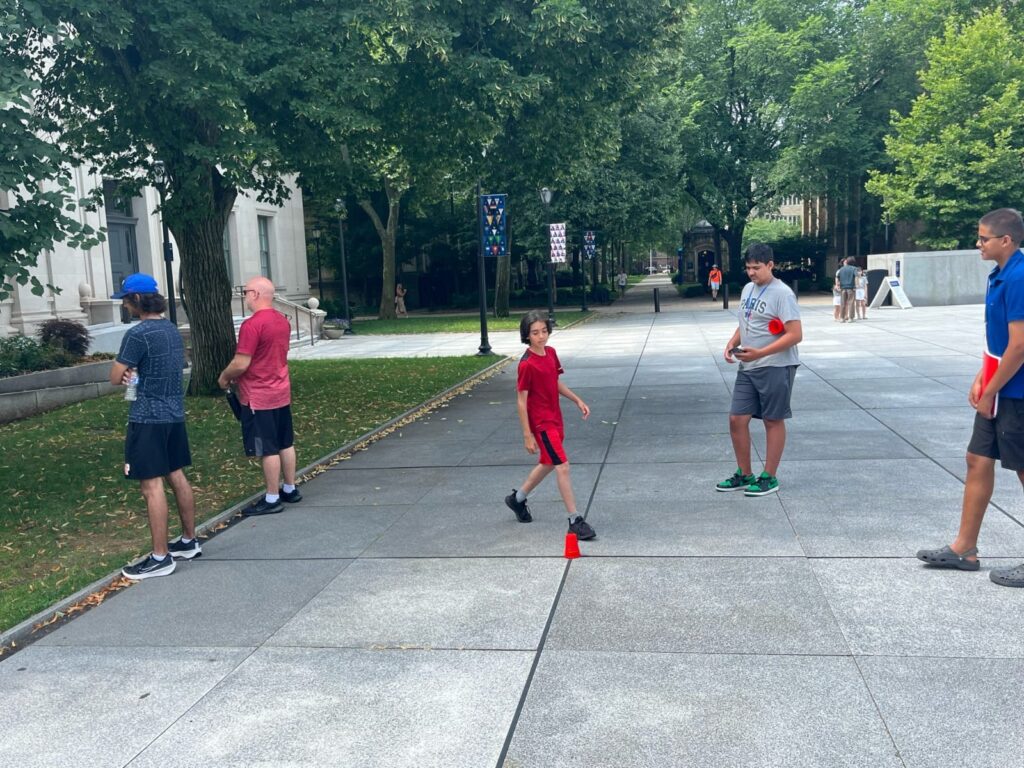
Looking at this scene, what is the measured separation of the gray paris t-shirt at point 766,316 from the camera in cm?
658

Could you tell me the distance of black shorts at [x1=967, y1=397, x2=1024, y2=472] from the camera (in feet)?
15.2

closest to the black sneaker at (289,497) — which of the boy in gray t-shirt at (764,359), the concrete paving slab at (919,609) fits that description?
the boy in gray t-shirt at (764,359)

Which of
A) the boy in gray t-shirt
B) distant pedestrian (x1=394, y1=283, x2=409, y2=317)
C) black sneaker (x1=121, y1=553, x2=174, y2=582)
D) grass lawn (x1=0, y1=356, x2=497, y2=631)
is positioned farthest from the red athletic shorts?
distant pedestrian (x1=394, y1=283, x2=409, y2=317)

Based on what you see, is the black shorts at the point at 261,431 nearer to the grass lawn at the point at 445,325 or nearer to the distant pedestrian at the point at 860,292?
the distant pedestrian at the point at 860,292

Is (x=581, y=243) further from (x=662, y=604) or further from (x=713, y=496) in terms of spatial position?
(x=662, y=604)

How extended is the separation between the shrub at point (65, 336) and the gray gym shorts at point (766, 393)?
1294 centimetres

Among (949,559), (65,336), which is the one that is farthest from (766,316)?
(65,336)

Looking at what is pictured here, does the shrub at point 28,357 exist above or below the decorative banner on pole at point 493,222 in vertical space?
below

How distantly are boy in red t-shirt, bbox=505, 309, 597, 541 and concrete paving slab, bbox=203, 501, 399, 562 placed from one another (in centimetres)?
134

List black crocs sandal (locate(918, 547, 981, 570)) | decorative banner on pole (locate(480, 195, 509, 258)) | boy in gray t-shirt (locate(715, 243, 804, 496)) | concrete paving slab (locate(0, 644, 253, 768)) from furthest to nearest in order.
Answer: decorative banner on pole (locate(480, 195, 509, 258)), boy in gray t-shirt (locate(715, 243, 804, 496)), black crocs sandal (locate(918, 547, 981, 570)), concrete paving slab (locate(0, 644, 253, 768))

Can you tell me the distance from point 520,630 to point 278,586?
1663 mm

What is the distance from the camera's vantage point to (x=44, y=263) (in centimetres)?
2025

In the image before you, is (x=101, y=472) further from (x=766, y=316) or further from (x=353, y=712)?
(x=766, y=316)

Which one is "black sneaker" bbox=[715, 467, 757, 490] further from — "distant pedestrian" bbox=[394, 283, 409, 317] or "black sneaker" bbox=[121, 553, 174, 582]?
"distant pedestrian" bbox=[394, 283, 409, 317]
